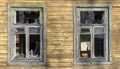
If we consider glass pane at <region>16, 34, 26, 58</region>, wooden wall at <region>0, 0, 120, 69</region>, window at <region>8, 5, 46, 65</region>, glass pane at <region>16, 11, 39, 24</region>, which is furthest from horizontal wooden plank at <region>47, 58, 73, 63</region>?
glass pane at <region>16, 11, 39, 24</region>

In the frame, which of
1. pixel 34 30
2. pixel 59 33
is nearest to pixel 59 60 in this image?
pixel 59 33

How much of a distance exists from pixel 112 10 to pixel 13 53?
9.05ft

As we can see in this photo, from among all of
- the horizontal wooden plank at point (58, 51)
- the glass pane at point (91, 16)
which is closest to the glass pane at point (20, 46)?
the horizontal wooden plank at point (58, 51)

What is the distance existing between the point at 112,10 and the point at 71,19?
107cm

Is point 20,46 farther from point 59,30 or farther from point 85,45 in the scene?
point 85,45

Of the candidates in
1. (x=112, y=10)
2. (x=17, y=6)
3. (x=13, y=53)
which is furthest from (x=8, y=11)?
(x=112, y=10)

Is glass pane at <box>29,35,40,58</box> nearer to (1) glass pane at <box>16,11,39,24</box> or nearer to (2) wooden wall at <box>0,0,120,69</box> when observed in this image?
(2) wooden wall at <box>0,0,120,69</box>

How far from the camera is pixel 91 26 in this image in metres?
12.2

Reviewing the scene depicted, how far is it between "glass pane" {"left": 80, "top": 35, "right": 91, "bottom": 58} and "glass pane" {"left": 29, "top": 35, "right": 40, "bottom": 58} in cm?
111

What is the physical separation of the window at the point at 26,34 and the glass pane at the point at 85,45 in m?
0.96

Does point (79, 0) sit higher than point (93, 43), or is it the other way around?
point (79, 0)

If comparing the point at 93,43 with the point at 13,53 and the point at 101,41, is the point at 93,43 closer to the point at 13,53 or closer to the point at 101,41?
the point at 101,41

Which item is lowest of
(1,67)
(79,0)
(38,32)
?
(1,67)

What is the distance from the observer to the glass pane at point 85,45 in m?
12.3
